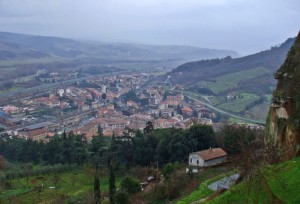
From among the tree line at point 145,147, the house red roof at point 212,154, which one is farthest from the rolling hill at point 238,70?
the house red roof at point 212,154

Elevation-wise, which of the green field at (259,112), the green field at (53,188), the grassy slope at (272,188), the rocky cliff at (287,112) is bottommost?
the green field at (259,112)

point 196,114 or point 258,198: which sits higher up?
point 258,198

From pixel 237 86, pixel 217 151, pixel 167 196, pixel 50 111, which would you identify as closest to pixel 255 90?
pixel 237 86

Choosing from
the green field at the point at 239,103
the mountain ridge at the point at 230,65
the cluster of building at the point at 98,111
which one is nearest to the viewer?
the cluster of building at the point at 98,111

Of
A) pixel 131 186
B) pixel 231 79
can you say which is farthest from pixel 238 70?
pixel 131 186

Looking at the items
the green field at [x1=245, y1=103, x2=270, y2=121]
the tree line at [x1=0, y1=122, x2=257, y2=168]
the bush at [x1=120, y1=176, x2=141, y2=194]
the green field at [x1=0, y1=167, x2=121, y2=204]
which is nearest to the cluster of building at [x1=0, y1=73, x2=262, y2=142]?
the green field at [x1=245, y1=103, x2=270, y2=121]

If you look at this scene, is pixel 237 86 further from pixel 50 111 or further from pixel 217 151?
pixel 217 151

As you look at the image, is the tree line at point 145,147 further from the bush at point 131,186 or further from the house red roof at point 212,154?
the bush at point 131,186
